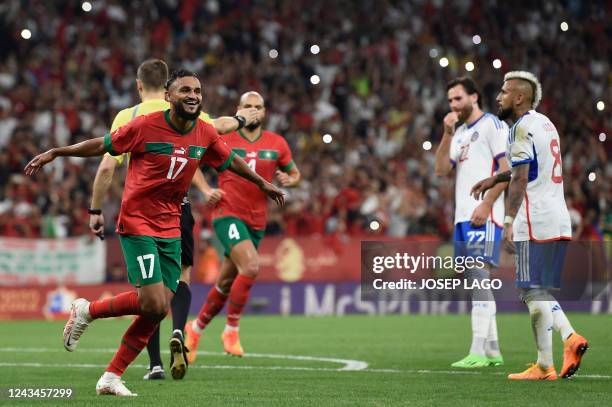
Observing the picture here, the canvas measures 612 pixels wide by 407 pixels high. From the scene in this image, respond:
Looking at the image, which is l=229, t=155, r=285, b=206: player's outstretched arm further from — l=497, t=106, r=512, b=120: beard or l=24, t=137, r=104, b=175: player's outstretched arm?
l=497, t=106, r=512, b=120: beard

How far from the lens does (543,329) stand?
881cm

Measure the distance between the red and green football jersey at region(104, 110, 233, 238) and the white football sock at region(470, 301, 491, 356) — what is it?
→ 3429mm

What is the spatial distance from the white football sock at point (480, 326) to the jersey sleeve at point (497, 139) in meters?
1.32

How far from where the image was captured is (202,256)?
2095cm

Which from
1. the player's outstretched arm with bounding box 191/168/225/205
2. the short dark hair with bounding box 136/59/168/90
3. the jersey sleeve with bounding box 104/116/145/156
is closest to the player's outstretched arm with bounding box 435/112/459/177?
the player's outstretched arm with bounding box 191/168/225/205

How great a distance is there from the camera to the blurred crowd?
21.0 metres

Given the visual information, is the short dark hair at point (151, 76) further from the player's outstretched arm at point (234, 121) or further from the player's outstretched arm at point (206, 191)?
the player's outstretched arm at point (206, 191)

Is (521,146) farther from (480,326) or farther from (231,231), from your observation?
(231,231)

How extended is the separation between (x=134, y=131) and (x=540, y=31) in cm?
2049

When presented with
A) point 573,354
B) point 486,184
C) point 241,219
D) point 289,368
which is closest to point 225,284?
point 241,219

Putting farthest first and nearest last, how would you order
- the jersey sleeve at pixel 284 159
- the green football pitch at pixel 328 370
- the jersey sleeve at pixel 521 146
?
the jersey sleeve at pixel 284 159 < the jersey sleeve at pixel 521 146 < the green football pitch at pixel 328 370

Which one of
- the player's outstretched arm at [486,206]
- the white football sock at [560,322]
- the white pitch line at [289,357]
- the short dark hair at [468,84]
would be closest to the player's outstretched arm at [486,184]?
the player's outstretched arm at [486,206]

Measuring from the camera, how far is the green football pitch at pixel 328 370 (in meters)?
7.58

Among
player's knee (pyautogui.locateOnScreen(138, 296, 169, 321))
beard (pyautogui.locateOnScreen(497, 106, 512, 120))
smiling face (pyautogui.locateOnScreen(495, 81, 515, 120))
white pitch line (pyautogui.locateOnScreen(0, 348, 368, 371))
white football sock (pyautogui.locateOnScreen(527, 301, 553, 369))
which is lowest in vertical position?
white pitch line (pyautogui.locateOnScreen(0, 348, 368, 371))
